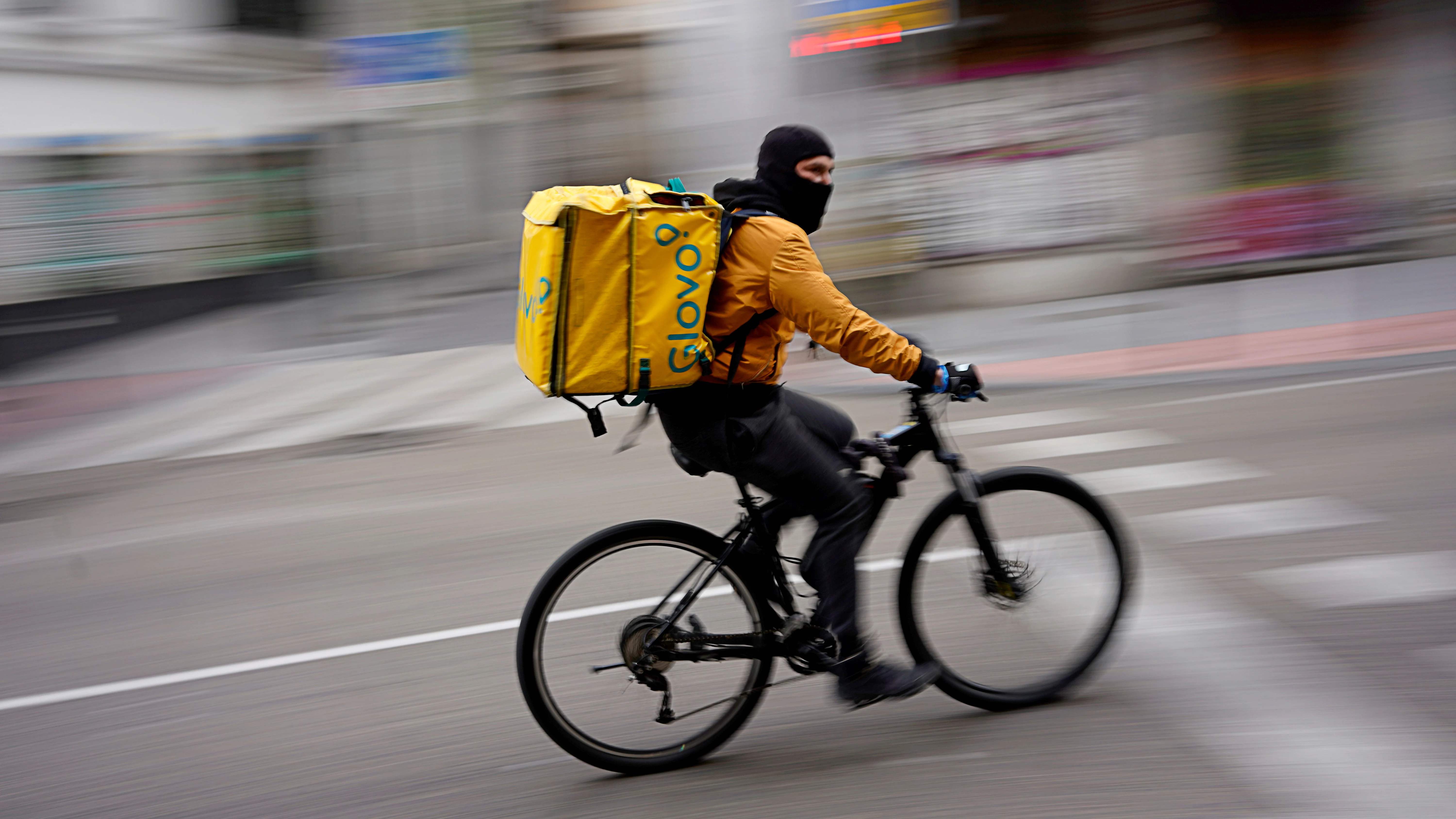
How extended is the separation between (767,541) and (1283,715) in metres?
1.71

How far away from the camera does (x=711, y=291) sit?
3.46 metres

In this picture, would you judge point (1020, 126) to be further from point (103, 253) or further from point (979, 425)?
point (103, 253)

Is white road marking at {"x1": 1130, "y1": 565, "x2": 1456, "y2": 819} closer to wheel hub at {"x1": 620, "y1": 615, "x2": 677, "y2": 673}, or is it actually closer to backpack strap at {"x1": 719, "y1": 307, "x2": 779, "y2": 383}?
wheel hub at {"x1": 620, "y1": 615, "x2": 677, "y2": 673}

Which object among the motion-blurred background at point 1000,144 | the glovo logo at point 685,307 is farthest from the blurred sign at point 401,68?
Result: the glovo logo at point 685,307

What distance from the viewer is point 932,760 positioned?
3691 mm

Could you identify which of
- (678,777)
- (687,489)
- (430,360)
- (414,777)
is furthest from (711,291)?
(430,360)

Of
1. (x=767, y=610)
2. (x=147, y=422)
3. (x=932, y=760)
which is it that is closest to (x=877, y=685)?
(x=932, y=760)

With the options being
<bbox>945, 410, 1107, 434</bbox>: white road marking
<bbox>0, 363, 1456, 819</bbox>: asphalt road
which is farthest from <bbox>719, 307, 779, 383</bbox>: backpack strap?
<bbox>945, 410, 1107, 434</bbox>: white road marking

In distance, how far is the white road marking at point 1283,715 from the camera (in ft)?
10.9

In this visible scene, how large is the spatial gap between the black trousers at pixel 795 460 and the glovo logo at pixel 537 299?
0.46 metres

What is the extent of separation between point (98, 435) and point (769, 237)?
8.78 meters

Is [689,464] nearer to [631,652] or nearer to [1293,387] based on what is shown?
[631,652]

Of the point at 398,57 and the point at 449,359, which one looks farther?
the point at 398,57

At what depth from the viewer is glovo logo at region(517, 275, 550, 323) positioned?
321 cm
